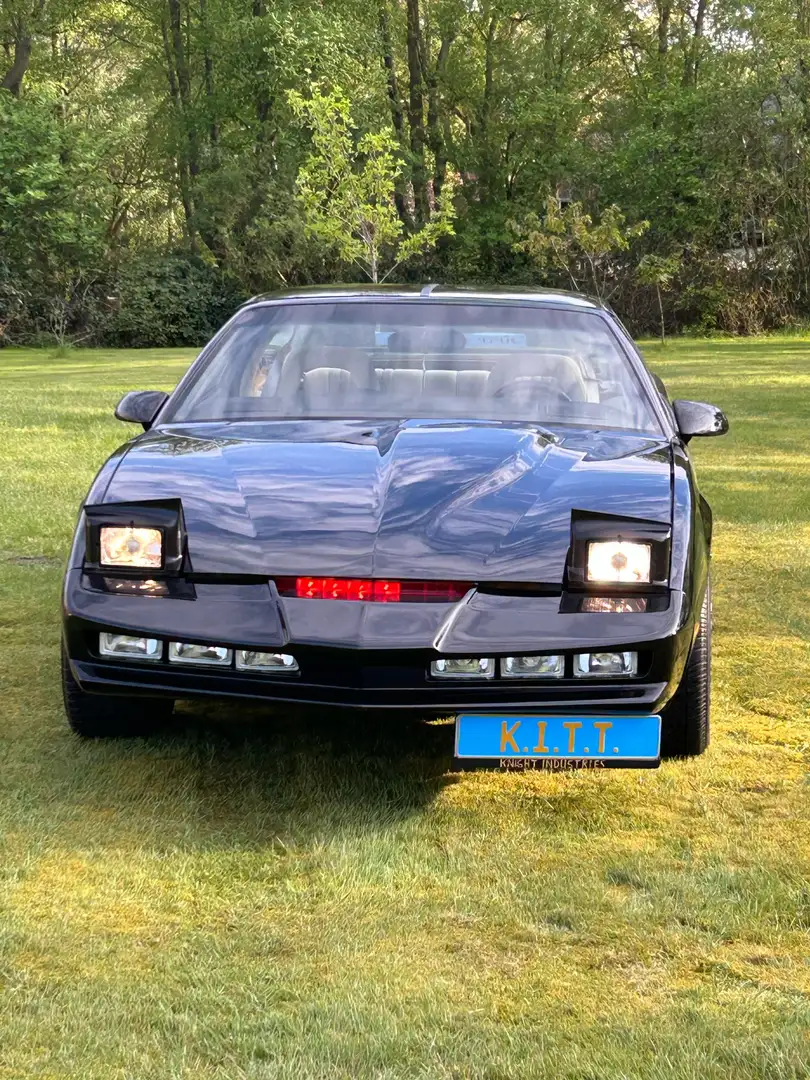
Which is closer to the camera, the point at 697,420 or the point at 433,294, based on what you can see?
the point at 697,420

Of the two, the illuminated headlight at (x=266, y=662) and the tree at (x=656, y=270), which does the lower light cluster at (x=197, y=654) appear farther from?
the tree at (x=656, y=270)

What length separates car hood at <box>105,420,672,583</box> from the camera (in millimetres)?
3129

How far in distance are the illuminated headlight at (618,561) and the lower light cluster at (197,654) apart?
A: 790 mm

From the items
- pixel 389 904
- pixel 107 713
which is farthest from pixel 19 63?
pixel 389 904

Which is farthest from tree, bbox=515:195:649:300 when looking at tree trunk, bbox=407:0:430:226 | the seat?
the seat

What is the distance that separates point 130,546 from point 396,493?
717 mm

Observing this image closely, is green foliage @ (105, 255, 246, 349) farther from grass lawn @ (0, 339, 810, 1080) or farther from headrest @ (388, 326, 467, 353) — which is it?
grass lawn @ (0, 339, 810, 1080)

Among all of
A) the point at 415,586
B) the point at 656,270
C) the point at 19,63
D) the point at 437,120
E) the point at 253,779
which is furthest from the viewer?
the point at 437,120

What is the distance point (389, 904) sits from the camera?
9.19ft

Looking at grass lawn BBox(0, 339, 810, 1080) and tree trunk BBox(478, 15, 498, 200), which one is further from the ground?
tree trunk BBox(478, 15, 498, 200)

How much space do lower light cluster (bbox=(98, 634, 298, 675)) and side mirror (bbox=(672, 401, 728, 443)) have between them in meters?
1.86

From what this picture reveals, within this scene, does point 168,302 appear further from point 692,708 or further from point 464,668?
point 464,668

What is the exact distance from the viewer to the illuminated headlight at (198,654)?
3.09 meters

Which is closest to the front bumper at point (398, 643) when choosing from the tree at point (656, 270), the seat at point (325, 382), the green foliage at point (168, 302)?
the seat at point (325, 382)
